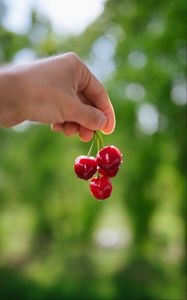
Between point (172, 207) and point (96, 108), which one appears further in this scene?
point (172, 207)

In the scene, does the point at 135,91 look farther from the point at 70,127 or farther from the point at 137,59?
the point at 70,127

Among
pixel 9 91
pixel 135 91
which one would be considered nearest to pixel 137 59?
pixel 135 91

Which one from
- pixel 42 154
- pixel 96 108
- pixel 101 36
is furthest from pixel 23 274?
pixel 96 108

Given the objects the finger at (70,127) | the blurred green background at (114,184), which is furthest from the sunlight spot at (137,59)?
the finger at (70,127)

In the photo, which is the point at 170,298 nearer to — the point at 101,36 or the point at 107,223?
the point at 101,36

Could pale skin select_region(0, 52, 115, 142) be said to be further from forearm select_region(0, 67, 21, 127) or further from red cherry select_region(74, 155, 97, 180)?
red cherry select_region(74, 155, 97, 180)

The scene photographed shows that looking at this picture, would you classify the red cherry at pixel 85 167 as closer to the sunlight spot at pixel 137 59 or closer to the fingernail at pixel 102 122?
the fingernail at pixel 102 122
